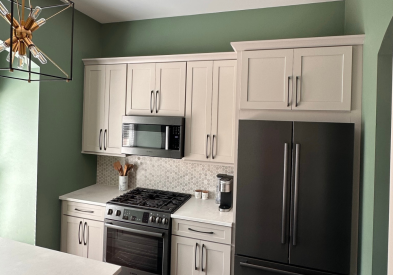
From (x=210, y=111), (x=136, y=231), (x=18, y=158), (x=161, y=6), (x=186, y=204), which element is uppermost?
(x=161, y=6)

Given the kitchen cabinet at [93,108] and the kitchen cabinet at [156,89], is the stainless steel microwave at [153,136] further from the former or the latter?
the kitchen cabinet at [93,108]

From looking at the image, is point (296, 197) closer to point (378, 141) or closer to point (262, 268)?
point (262, 268)

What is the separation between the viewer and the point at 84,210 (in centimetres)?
276

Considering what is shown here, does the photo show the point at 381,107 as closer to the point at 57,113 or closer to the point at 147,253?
the point at 147,253

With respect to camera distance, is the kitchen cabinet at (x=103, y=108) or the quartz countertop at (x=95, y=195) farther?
the kitchen cabinet at (x=103, y=108)

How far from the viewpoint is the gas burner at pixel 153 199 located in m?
2.56

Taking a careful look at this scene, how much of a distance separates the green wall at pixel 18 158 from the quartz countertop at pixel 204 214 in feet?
4.65

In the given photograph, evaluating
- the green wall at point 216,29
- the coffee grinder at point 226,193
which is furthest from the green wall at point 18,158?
the coffee grinder at point 226,193

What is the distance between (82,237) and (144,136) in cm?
121

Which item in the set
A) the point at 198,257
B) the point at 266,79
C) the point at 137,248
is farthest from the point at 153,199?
the point at 266,79

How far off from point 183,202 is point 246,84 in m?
1.33

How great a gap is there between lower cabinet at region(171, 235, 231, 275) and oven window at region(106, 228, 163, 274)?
0.48 ft

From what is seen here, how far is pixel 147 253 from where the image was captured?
98.7 inches

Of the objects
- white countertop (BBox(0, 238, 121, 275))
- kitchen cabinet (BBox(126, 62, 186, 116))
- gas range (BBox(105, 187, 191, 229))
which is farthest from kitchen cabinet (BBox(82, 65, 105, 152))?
white countertop (BBox(0, 238, 121, 275))
